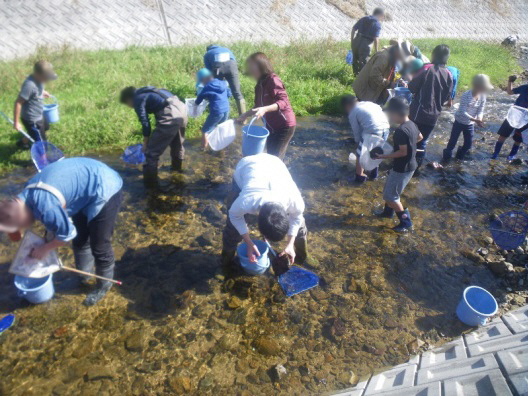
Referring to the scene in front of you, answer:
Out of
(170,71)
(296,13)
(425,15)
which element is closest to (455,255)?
(170,71)

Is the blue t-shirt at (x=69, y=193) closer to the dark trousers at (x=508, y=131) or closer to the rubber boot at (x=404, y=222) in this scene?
the rubber boot at (x=404, y=222)

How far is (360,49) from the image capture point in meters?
8.36

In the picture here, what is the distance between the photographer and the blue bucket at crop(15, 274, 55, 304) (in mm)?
3263

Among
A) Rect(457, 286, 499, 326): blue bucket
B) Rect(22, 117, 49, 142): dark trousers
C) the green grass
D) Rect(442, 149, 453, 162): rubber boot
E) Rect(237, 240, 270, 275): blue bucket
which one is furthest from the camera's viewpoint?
Rect(442, 149, 453, 162): rubber boot

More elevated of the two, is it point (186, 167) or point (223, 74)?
point (223, 74)

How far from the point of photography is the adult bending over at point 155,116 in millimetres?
4387

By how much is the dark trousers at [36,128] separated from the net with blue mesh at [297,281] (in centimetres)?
417

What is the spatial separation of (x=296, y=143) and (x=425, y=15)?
1292cm

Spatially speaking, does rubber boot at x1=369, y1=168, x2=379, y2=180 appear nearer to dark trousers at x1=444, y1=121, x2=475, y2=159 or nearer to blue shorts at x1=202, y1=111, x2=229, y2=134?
dark trousers at x1=444, y1=121, x2=475, y2=159

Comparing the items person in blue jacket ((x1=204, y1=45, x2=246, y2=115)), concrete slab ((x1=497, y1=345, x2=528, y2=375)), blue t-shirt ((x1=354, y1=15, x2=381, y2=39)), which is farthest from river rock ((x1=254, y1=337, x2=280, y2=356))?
blue t-shirt ((x1=354, y1=15, x2=381, y2=39))

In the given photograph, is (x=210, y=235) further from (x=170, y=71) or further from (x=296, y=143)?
(x=170, y=71)

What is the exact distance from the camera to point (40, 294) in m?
3.34

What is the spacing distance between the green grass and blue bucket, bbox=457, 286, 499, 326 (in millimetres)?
5005

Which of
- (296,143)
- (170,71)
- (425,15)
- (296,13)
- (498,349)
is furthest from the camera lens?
(425,15)
